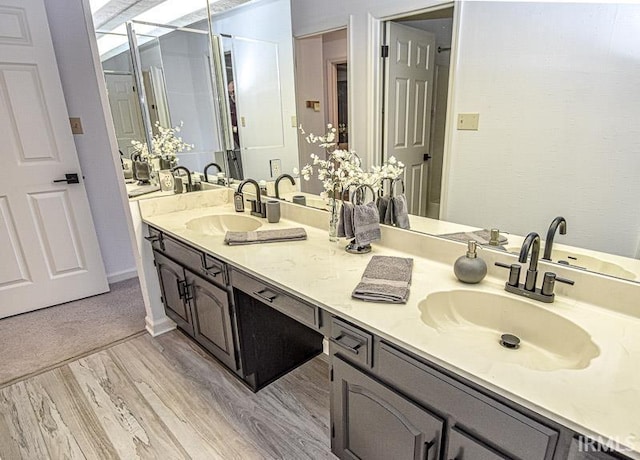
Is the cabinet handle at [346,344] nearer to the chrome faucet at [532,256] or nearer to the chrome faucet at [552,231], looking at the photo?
the chrome faucet at [532,256]

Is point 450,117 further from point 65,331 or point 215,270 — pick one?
point 65,331

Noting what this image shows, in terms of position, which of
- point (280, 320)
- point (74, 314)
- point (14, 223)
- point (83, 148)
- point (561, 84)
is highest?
point (561, 84)

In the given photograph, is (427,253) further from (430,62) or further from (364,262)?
(430,62)

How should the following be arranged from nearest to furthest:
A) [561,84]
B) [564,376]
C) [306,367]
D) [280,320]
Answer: [564,376] → [561,84] → [280,320] → [306,367]

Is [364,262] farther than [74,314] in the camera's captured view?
No

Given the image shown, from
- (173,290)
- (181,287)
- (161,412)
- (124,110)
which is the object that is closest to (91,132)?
(124,110)

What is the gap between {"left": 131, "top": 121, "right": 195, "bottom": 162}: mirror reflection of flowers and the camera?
97.0 inches

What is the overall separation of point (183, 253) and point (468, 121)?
1528mm

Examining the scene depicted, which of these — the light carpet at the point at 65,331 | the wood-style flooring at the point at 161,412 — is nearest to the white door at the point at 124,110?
the light carpet at the point at 65,331

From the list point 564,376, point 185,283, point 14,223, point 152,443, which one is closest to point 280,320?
point 185,283

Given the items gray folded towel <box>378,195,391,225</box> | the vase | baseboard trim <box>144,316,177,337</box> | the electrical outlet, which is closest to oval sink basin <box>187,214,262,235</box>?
the electrical outlet

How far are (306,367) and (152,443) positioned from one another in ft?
2.80

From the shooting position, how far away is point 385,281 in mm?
1274

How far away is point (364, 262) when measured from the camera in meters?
1.52
